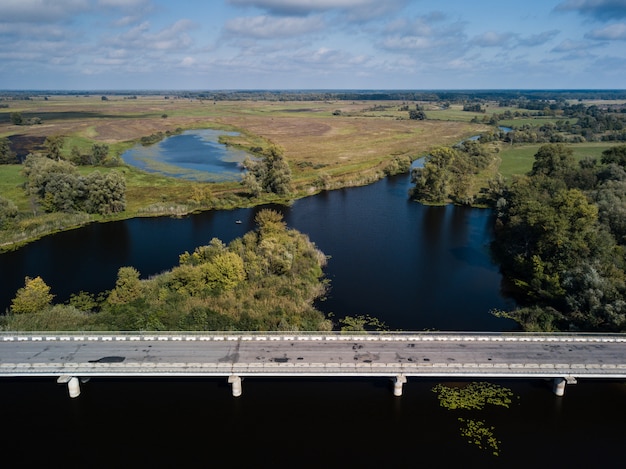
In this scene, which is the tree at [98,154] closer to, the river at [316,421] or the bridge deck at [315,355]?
the river at [316,421]

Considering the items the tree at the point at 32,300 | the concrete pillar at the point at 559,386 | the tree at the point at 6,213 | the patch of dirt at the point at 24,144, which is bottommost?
the concrete pillar at the point at 559,386

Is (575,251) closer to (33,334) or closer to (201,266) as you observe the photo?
(201,266)

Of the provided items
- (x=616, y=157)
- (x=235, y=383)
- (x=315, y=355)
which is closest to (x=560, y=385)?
(x=315, y=355)

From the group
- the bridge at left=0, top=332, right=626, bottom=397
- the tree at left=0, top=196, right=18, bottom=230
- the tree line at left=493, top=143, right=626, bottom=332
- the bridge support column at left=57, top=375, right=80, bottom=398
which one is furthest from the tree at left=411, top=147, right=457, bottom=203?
the bridge support column at left=57, top=375, right=80, bottom=398

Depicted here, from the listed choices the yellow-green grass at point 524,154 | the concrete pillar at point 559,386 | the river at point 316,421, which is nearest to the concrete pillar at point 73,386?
the river at point 316,421

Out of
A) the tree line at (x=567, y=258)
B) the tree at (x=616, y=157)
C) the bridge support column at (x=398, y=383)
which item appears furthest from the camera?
the tree at (x=616, y=157)

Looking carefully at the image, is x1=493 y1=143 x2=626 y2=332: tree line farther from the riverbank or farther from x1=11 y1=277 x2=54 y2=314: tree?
x1=11 y1=277 x2=54 y2=314: tree
